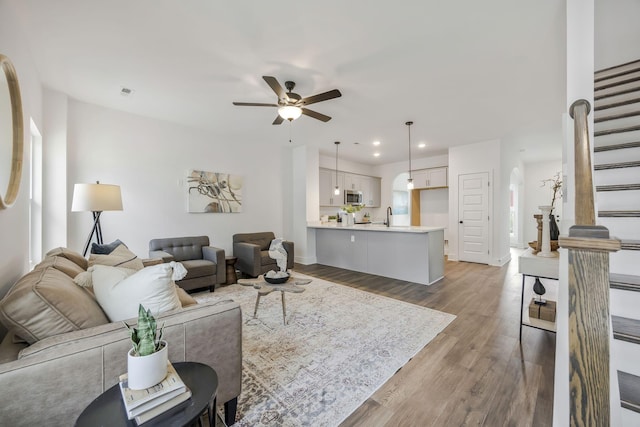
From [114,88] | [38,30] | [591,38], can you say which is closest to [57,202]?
[114,88]

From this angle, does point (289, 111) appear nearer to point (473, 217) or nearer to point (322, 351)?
point (322, 351)

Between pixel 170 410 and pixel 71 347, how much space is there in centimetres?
49

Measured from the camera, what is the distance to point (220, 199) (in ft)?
15.9

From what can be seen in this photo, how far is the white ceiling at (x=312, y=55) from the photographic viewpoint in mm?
1977

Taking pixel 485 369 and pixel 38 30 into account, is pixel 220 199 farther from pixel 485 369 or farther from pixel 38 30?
pixel 485 369

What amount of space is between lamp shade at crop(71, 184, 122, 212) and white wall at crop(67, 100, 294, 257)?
776 mm

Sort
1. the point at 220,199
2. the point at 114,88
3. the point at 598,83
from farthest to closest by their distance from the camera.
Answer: the point at 220,199 → the point at 114,88 → the point at 598,83

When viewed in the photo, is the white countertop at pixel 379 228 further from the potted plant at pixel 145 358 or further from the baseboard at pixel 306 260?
the potted plant at pixel 145 358

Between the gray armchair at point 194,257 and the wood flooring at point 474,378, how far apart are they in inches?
106

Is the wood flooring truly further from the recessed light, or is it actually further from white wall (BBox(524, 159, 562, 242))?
white wall (BBox(524, 159, 562, 242))

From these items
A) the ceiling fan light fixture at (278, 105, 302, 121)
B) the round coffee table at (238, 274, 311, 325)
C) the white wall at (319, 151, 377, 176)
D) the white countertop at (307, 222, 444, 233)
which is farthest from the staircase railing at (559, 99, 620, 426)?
the white wall at (319, 151, 377, 176)

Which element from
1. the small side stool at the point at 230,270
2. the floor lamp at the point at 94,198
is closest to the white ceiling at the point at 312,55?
the floor lamp at the point at 94,198

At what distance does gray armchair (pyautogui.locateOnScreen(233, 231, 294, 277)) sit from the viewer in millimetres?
4312

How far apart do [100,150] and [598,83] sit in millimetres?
6221
